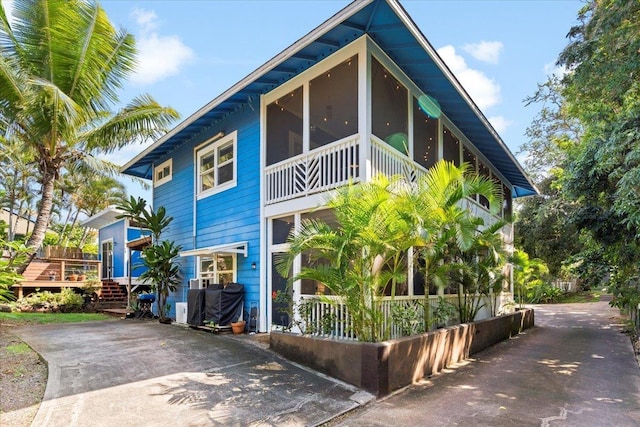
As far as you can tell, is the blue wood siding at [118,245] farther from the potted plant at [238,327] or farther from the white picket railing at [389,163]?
the white picket railing at [389,163]

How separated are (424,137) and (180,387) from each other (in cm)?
776

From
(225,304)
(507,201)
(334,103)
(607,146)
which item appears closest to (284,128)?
(334,103)

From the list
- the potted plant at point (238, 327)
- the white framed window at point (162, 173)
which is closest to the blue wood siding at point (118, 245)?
the white framed window at point (162, 173)

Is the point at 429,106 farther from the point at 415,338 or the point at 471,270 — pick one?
the point at 415,338

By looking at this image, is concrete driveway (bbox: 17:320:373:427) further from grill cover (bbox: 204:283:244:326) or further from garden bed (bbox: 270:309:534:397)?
grill cover (bbox: 204:283:244:326)

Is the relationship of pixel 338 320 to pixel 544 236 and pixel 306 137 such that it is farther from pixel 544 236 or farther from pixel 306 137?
pixel 544 236

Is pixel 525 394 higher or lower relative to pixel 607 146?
lower

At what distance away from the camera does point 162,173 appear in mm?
13609

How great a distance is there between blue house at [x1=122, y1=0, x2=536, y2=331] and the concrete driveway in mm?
2209

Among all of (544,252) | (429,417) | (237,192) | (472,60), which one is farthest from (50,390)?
(544,252)

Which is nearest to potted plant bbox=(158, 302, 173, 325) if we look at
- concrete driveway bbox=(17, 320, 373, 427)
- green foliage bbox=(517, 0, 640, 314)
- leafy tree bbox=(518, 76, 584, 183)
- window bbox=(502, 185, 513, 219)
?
concrete driveway bbox=(17, 320, 373, 427)

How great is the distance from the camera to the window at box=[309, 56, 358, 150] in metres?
7.77

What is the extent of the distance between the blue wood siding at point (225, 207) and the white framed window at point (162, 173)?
0.75 feet

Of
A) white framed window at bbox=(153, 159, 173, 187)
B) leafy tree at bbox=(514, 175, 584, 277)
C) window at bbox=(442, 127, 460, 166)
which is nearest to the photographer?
window at bbox=(442, 127, 460, 166)
